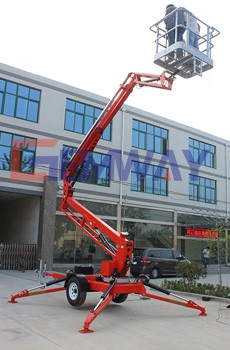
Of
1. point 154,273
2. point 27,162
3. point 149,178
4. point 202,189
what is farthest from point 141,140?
point 154,273

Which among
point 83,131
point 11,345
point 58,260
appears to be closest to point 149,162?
point 83,131

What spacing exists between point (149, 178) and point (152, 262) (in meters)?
11.0

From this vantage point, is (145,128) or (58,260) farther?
(145,128)

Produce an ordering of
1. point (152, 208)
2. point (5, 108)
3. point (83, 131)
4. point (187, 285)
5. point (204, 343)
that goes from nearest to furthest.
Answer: point (204, 343)
point (187, 285)
point (5, 108)
point (83, 131)
point (152, 208)

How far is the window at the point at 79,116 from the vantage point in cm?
2577

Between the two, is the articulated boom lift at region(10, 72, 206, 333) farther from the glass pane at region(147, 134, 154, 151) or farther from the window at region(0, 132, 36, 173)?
the glass pane at region(147, 134, 154, 151)

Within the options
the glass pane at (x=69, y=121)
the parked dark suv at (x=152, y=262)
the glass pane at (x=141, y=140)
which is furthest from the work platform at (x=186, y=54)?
the glass pane at (x=141, y=140)

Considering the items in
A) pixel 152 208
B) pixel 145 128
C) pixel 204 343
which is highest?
pixel 145 128

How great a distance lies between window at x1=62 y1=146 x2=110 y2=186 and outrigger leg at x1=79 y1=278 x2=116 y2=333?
55.5 feet

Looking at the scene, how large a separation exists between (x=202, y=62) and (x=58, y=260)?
17.5m

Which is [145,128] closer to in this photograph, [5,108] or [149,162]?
[149,162]

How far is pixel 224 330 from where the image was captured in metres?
8.34

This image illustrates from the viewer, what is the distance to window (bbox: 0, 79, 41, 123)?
2289 cm

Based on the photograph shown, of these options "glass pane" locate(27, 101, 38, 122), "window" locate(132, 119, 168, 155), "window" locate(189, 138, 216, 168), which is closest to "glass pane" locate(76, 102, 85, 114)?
"glass pane" locate(27, 101, 38, 122)
